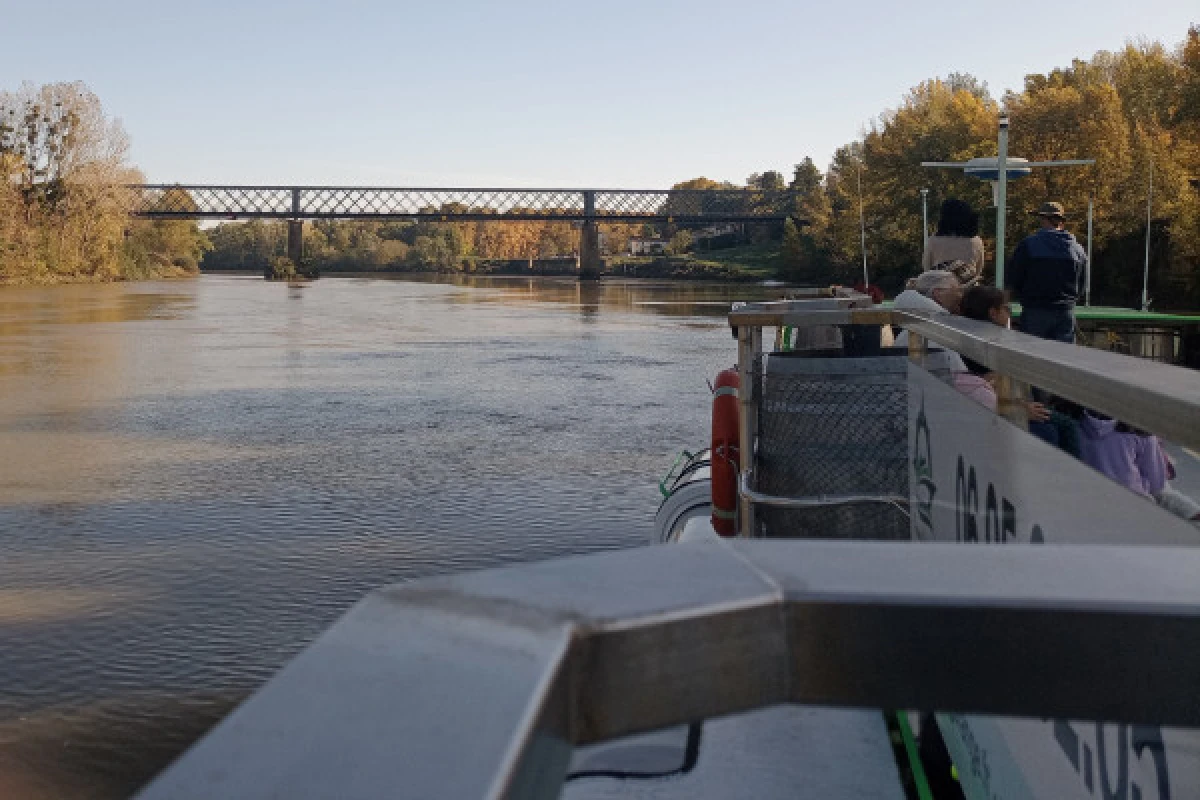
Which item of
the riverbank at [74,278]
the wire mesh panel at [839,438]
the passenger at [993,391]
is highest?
the passenger at [993,391]

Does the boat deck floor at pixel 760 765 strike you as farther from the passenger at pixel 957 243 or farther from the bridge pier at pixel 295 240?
the bridge pier at pixel 295 240

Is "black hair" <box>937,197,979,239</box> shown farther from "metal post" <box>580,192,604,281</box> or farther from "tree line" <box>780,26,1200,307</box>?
"metal post" <box>580,192,604,281</box>

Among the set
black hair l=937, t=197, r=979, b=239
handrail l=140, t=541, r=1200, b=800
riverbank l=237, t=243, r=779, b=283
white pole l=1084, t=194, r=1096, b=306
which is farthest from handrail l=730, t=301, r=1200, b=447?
riverbank l=237, t=243, r=779, b=283

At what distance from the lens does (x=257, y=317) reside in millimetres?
41156

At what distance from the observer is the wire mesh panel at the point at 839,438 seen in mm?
5883

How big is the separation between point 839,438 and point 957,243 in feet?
9.28

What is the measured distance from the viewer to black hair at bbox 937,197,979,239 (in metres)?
8.42

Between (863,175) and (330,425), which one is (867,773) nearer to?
(330,425)

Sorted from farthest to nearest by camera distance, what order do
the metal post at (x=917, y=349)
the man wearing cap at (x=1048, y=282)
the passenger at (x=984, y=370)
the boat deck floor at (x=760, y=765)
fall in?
the man wearing cap at (x=1048, y=282) → the boat deck floor at (x=760, y=765) → the metal post at (x=917, y=349) → the passenger at (x=984, y=370)

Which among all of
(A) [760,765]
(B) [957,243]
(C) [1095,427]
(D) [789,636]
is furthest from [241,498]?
(D) [789,636]

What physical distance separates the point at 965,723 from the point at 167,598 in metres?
5.27

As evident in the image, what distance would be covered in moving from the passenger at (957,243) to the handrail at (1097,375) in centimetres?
478

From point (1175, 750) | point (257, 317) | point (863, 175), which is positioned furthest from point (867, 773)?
point (863, 175)

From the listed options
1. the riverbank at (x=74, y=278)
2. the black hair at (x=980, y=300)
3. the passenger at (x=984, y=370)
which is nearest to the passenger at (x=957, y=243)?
the passenger at (x=984, y=370)
